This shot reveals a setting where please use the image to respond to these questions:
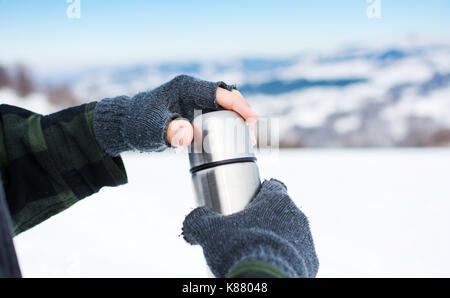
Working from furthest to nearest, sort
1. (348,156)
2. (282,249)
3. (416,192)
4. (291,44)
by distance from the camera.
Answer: (291,44) < (348,156) < (416,192) < (282,249)

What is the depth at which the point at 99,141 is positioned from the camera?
537 mm

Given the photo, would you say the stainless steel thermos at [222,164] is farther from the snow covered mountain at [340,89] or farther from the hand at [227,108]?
the snow covered mountain at [340,89]

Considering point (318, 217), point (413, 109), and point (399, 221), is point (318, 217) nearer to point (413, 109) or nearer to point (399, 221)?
point (399, 221)

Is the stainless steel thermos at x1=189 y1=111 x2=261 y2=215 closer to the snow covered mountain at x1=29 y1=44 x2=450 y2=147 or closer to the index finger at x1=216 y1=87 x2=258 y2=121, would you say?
the index finger at x1=216 y1=87 x2=258 y2=121

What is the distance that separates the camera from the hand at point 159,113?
0.50m

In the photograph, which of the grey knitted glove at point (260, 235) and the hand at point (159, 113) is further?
the hand at point (159, 113)

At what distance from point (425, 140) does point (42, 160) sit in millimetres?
1916

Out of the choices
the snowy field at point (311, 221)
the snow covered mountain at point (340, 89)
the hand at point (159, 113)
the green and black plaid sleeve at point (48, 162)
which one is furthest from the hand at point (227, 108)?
the snow covered mountain at point (340, 89)

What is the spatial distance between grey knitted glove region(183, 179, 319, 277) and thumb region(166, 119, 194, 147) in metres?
0.09

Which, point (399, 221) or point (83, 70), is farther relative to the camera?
point (83, 70)

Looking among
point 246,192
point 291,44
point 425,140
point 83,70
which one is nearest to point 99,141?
point 246,192

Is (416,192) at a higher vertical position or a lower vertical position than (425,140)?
lower

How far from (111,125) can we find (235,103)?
0.56ft

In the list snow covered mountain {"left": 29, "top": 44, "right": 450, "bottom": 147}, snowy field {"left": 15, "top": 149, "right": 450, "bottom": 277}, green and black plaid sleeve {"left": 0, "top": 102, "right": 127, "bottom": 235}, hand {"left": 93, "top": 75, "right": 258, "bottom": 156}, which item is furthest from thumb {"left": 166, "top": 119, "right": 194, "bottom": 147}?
snow covered mountain {"left": 29, "top": 44, "right": 450, "bottom": 147}
